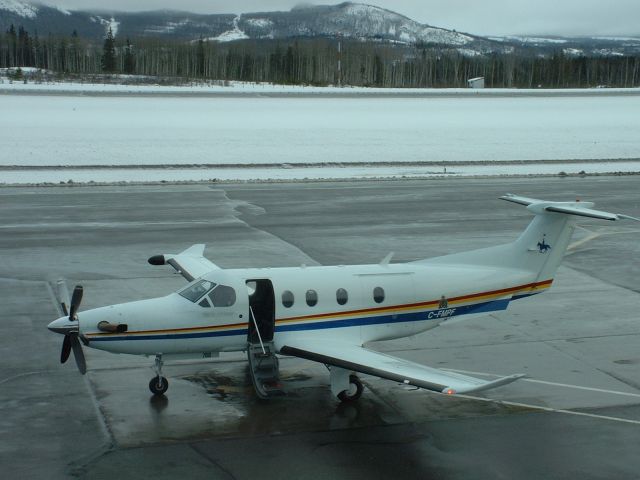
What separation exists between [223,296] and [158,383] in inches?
88.3

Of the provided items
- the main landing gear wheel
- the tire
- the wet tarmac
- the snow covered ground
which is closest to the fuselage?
the tire

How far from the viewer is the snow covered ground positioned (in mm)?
59500

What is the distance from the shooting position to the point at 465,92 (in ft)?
447

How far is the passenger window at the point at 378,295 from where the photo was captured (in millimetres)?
18875

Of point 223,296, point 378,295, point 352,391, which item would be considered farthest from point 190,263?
point 352,391

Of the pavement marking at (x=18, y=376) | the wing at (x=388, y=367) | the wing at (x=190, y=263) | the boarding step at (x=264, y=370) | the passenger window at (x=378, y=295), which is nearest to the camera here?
the wing at (x=388, y=367)

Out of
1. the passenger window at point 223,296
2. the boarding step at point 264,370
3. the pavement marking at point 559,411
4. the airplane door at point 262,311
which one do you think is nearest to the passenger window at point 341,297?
the airplane door at point 262,311

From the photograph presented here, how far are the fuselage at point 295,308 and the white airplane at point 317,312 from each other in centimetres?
2

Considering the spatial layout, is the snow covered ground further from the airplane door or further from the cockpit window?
the airplane door

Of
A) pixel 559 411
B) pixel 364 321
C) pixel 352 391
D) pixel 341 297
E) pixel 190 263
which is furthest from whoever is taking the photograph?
pixel 190 263

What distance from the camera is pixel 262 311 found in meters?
18.1

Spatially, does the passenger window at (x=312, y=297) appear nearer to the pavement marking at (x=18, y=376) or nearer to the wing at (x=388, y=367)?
the wing at (x=388, y=367)

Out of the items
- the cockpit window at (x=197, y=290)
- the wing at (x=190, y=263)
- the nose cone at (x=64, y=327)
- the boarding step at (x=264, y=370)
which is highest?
the cockpit window at (x=197, y=290)

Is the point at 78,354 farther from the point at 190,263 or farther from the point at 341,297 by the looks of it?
the point at 190,263
